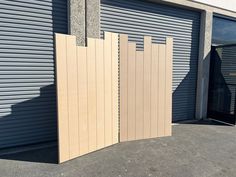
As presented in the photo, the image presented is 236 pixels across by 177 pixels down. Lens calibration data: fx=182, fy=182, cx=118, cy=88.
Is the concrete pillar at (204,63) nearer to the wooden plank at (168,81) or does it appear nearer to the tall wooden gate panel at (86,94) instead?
A: the wooden plank at (168,81)

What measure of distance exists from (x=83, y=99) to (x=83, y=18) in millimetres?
1893

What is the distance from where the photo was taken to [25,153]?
145 inches

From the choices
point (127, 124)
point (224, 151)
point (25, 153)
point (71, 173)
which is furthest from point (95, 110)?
point (224, 151)

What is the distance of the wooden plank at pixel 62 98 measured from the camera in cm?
304

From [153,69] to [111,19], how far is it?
1.66 metres

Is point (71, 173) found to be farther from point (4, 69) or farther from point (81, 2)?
point (81, 2)

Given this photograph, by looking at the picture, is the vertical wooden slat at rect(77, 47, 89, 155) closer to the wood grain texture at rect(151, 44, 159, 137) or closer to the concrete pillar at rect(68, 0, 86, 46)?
the concrete pillar at rect(68, 0, 86, 46)

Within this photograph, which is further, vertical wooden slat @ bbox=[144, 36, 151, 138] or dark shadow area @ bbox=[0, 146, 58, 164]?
Answer: vertical wooden slat @ bbox=[144, 36, 151, 138]

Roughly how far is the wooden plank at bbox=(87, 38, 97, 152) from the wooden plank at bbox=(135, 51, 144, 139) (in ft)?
3.54

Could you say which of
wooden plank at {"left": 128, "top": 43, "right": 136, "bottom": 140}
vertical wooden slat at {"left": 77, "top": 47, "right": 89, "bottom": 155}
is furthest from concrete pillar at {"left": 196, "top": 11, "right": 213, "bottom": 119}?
vertical wooden slat at {"left": 77, "top": 47, "right": 89, "bottom": 155}

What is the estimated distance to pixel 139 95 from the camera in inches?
168

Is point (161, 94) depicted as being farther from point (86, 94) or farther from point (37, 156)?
point (37, 156)

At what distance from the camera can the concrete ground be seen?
117 inches

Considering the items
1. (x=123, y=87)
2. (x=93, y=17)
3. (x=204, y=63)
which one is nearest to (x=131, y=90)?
(x=123, y=87)
